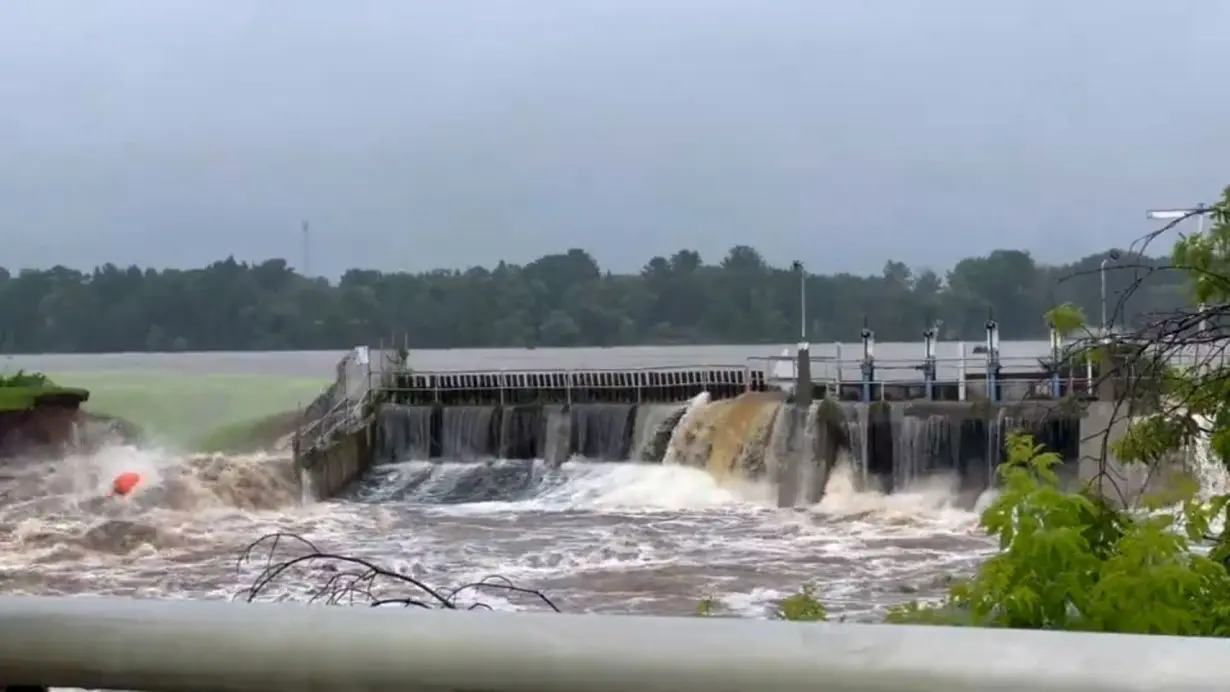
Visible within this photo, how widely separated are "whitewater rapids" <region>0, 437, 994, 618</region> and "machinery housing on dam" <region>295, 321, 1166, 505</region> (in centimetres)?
49

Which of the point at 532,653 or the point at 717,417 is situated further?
the point at 717,417

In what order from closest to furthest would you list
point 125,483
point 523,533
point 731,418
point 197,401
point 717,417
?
point 523,533
point 731,418
point 717,417
point 125,483
point 197,401

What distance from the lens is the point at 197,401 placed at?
42.4 metres

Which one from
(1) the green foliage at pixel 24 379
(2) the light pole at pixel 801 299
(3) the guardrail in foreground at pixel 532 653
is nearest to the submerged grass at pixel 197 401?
(1) the green foliage at pixel 24 379

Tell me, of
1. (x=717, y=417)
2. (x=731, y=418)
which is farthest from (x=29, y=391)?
(x=731, y=418)

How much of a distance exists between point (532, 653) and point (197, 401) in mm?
43528

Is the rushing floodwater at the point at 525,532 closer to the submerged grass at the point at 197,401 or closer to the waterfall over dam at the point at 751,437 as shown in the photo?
the waterfall over dam at the point at 751,437

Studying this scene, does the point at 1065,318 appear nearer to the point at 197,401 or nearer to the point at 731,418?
the point at 731,418

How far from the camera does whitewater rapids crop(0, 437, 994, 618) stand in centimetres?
1647

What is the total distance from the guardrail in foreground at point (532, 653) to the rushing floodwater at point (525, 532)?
1198 cm

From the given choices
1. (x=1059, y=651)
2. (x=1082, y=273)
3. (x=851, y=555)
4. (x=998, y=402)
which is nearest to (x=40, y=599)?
(x=1059, y=651)

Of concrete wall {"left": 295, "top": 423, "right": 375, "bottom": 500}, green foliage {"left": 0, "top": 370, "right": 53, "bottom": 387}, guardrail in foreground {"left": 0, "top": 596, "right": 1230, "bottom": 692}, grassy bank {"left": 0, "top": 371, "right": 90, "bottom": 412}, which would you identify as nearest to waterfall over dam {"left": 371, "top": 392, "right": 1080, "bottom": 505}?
concrete wall {"left": 295, "top": 423, "right": 375, "bottom": 500}

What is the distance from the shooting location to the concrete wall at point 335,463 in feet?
82.0

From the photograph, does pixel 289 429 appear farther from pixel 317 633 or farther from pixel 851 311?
pixel 317 633
